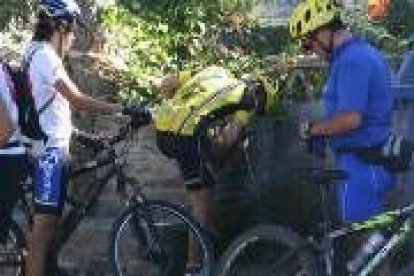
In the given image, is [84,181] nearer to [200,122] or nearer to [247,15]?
[200,122]

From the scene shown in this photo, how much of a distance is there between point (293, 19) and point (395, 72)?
258 centimetres

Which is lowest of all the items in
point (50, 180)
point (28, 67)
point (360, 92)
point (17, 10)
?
point (50, 180)

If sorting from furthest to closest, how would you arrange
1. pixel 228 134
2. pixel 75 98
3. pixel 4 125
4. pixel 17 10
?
pixel 17 10, pixel 228 134, pixel 75 98, pixel 4 125

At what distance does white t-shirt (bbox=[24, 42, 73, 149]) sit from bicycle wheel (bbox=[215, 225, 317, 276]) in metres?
1.51

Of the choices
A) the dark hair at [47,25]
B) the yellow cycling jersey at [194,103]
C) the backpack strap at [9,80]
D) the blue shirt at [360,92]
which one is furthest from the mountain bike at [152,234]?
the blue shirt at [360,92]

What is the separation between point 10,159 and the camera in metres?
8.08

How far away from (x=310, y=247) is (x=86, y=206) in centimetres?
199

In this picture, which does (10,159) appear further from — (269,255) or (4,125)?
(269,255)

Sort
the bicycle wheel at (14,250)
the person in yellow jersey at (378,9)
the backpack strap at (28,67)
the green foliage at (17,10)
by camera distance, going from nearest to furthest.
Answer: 1. the backpack strap at (28,67)
2. the bicycle wheel at (14,250)
3. the green foliage at (17,10)
4. the person in yellow jersey at (378,9)

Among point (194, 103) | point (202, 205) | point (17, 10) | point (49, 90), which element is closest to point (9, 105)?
point (49, 90)

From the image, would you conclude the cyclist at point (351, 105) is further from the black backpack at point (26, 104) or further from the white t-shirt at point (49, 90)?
the black backpack at point (26, 104)

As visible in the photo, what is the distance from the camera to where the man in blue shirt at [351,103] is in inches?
283

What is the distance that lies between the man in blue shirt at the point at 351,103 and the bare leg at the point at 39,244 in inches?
82.0

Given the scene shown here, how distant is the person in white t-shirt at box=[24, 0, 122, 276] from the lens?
822 centimetres
